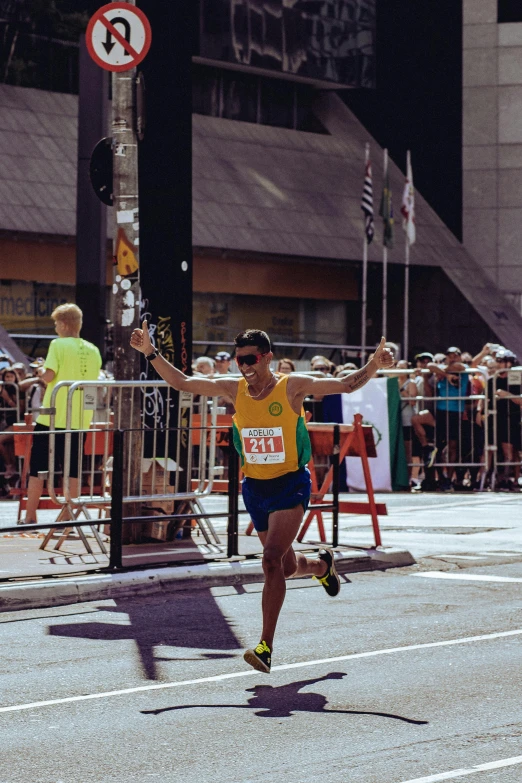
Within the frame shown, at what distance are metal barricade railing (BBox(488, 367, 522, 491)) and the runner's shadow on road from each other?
13441 millimetres

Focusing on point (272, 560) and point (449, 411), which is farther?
point (449, 411)

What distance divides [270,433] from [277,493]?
1.14 ft

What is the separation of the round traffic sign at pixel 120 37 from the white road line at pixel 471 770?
7.86m

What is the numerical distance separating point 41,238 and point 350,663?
29819 mm

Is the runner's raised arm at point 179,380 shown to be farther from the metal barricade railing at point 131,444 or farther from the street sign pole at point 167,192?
the street sign pole at point 167,192

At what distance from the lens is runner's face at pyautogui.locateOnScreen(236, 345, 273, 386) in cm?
817

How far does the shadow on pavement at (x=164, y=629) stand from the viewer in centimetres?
883

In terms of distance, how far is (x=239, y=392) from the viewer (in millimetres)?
8391

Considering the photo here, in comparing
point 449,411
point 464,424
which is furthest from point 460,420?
point 449,411

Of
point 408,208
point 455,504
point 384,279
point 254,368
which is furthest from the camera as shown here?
point 384,279

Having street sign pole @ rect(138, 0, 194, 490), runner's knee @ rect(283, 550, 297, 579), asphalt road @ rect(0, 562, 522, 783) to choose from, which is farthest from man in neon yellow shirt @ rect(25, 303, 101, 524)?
runner's knee @ rect(283, 550, 297, 579)

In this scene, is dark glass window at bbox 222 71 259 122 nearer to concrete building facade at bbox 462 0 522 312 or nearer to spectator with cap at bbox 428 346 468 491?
concrete building facade at bbox 462 0 522 312

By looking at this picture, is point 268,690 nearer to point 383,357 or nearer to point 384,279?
point 383,357

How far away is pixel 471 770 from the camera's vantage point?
5.85 meters
